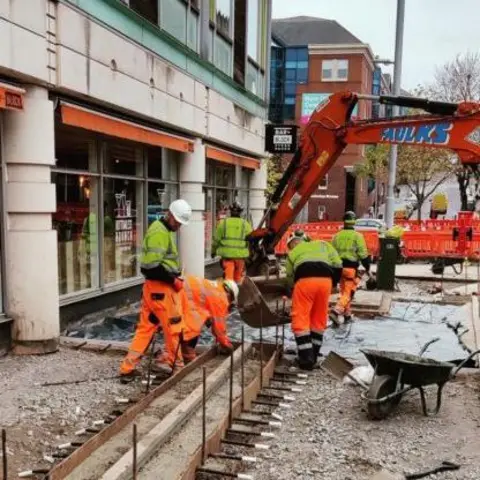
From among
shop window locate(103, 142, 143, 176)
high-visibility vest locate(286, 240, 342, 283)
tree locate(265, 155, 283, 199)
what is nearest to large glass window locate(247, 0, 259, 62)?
shop window locate(103, 142, 143, 176)

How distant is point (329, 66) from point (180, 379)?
47219mm

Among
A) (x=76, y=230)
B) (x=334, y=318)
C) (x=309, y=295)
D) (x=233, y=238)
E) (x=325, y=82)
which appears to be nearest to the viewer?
(x=309, y=295)

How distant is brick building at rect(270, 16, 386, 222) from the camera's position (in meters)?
47.6

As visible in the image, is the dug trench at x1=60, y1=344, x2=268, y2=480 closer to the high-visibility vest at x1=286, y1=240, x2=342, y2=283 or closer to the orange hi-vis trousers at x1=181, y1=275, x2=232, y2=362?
the orange hi-vis trousers at x1=181, y1=275, x2=232, y2=362

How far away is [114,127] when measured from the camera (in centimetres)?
827

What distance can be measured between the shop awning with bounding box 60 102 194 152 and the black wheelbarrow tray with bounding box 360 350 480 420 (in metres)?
4.66

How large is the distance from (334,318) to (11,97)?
577 centimetres

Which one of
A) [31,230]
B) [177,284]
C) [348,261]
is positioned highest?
[31,230]

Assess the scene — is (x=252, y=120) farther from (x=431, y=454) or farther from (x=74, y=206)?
(x=431, y=454)

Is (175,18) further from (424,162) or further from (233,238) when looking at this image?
(424,162)

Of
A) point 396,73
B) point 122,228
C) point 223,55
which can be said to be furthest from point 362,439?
point 396,73

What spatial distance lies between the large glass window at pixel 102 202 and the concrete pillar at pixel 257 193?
589 cm

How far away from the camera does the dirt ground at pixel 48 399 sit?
4488mm

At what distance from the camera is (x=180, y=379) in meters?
5.94
